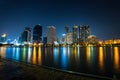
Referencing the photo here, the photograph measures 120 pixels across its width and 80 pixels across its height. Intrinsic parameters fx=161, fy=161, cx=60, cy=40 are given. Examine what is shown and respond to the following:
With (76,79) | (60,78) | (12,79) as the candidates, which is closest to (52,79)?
(60,78)

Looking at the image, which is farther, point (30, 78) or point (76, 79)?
point (30, 78)

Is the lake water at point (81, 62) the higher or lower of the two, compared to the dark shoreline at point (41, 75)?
lower

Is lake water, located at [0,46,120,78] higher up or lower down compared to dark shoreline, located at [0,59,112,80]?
lower down

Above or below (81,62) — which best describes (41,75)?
above

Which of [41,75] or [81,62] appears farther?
[81,62]

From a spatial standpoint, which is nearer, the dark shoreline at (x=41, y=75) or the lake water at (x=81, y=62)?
the dark shoreline at (x=41, y=75)

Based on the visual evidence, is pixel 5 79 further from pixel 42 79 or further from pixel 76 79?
pixel 76 79

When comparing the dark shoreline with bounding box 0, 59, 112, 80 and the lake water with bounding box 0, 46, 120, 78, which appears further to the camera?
the lake water with bounding box 0, 46, 120, 78

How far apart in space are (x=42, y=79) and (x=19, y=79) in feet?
7.75

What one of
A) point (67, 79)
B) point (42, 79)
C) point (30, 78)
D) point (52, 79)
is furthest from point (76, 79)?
point (30, 78)

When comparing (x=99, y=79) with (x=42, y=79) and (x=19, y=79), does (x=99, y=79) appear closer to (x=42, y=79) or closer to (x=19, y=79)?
(x=42, y=79)

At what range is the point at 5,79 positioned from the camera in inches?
652

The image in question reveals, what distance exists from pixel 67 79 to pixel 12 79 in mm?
5594

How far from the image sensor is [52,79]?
16.2 metres
